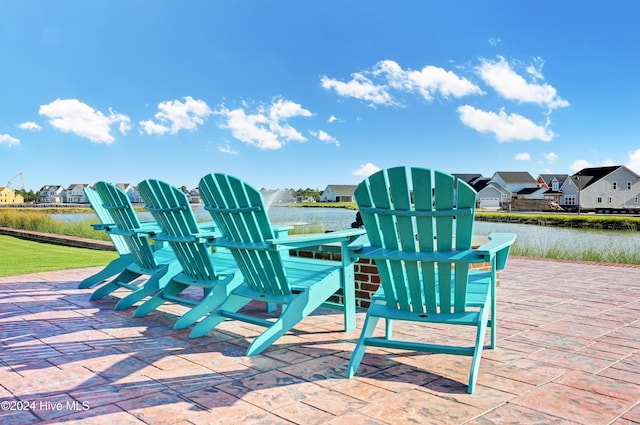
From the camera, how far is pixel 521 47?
15.2 meters

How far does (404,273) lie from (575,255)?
23.1 ft

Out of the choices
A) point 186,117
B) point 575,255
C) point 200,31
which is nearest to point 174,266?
point 575,255

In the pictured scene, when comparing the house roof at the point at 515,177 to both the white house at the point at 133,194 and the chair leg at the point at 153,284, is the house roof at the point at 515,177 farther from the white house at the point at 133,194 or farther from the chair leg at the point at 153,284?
the chair leg at the point at 153,284

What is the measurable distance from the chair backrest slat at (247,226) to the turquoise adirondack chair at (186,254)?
0.91 ft

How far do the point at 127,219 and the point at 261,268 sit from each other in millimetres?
1777

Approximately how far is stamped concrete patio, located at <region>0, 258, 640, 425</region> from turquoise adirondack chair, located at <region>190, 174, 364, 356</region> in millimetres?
175

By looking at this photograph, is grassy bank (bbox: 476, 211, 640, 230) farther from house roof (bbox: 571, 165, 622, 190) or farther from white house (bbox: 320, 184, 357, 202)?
white house (bbox: 320, 184, 357, 202)

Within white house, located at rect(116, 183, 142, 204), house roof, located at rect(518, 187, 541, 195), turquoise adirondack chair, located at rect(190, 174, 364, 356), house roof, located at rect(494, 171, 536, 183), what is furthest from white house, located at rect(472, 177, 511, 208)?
turquoise adirondack chair, located at rect(190, 174, 364, 356)

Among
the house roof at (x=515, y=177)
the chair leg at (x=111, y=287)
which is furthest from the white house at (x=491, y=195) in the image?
the chair leg at (x=111, y=287)

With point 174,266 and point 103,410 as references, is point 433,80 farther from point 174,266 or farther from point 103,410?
point 103,410

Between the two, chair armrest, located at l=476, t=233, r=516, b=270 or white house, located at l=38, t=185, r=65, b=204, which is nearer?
chair armrest, located at l=476, t=233, r=516, b=270

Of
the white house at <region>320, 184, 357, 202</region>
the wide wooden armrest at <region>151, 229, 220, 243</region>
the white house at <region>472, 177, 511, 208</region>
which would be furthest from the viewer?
the white house at <region>320, 184, 357, 202</region>

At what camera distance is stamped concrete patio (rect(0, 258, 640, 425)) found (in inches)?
82.2

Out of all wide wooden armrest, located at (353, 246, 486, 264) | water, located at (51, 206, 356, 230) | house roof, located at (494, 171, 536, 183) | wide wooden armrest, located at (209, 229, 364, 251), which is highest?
house roof, located at (494, 171, 536, 183)
